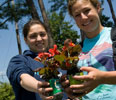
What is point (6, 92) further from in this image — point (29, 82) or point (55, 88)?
point (55, 88)

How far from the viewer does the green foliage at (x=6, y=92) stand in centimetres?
618

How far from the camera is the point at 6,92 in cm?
635

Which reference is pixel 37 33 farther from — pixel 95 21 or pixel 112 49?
pixel 112 49

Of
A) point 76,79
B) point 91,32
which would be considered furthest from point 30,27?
point 76,79

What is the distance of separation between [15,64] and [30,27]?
0.56 m

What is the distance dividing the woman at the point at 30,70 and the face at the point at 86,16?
521 mm

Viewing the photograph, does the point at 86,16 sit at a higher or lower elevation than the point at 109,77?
higher

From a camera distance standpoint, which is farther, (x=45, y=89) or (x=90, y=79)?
(x=45, y=89)

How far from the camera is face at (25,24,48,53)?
1.90 m

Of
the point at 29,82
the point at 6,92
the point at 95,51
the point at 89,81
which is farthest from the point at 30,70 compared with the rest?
the point at 6,92

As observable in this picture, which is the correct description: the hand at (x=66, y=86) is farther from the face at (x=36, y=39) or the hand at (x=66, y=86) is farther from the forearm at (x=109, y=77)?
the face at (x=36, y=39)

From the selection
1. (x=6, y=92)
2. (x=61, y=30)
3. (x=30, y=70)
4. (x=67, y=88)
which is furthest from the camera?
(x=61, y=30)

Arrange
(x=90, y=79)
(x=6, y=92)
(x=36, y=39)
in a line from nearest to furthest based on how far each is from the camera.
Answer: (x=90, y=79) < (x=36, y=39) < (x=6, y=92)

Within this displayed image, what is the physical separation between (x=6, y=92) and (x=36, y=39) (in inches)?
200
